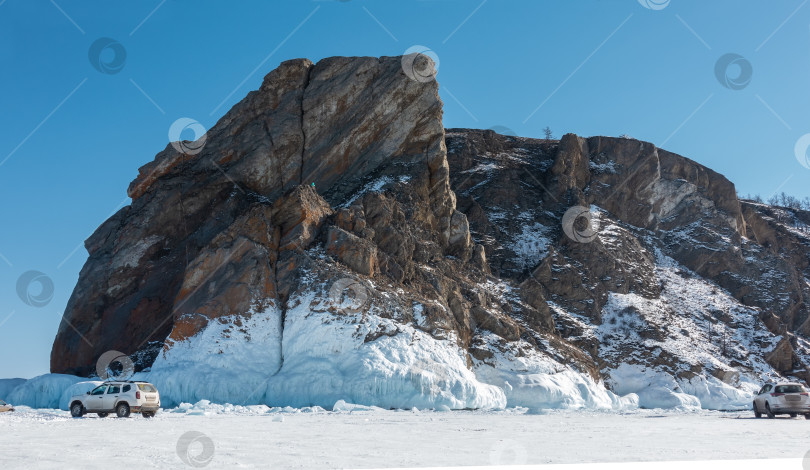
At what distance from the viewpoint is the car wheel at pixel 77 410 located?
2702cm

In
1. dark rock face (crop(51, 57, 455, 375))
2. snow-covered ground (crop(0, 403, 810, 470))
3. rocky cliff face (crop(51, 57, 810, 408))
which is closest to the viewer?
snow-covered ground (crop(0, 403, 810, 470))

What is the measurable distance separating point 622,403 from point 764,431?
1166 inches

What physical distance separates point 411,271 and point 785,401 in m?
26.1

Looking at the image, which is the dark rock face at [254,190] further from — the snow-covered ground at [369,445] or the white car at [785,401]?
the white car at [785,401]

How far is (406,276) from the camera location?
47.1m

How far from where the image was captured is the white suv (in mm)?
26766

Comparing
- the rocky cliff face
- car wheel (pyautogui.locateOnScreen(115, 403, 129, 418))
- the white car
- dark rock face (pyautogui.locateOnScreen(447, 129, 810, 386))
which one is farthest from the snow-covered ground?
dark rock face (pyautogui.locateOnScreen(447, 129, 810, 386))

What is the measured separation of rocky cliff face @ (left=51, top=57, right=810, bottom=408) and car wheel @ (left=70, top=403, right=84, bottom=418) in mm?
10097

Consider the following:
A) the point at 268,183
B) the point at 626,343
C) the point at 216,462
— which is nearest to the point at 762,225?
the point at 626,343

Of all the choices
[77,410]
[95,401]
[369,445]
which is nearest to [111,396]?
[95,401]

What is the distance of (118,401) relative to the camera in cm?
2684

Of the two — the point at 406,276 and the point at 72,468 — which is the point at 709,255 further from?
the point at 72,468

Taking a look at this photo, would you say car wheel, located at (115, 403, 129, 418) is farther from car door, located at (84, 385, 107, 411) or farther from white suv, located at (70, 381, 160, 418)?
car door, located at (84, 385, 107, 411)

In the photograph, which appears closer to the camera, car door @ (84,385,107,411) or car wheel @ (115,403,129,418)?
car wheel @ (115,403,129,418)
